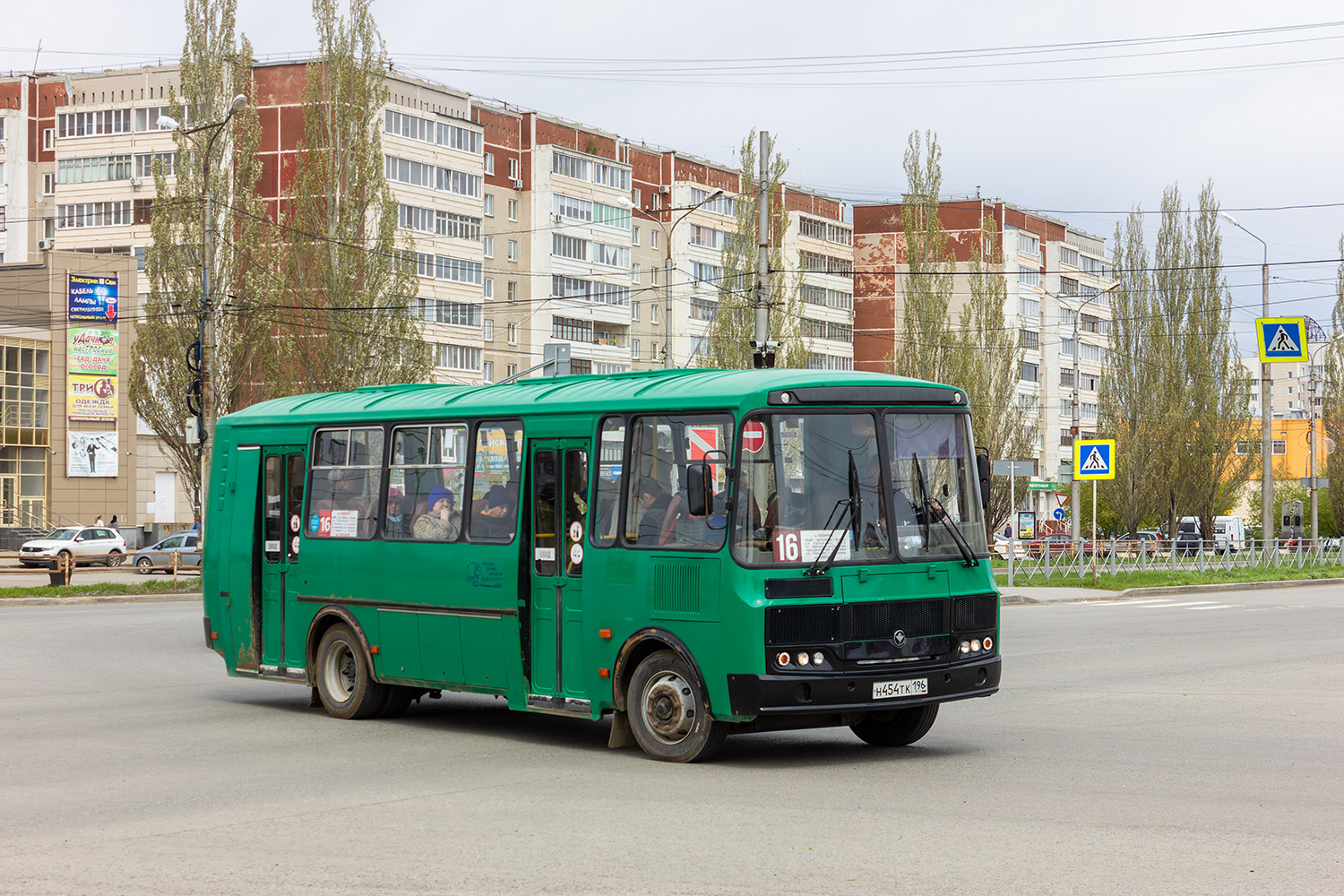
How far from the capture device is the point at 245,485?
49.4 feet

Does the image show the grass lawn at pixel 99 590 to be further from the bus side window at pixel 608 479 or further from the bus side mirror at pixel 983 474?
the bus side mirror at pixel 983 474

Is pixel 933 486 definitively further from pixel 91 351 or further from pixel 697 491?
pixel 91 351

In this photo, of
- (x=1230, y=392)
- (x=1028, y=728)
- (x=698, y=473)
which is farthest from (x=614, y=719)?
(x=1230, y=392)

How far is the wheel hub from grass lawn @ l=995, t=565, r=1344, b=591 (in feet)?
94.1

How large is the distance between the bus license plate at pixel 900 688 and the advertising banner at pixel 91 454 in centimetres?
6124

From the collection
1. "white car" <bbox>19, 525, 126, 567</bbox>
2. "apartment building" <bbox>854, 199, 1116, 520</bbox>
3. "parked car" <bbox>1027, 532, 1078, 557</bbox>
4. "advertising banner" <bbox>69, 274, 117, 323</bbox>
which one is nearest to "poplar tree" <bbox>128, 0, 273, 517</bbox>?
"white car" <bbox>19, 525, 126, 567</bbox>

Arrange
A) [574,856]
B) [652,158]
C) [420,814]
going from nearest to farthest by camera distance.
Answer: [574,856], [420,814], [652,158]

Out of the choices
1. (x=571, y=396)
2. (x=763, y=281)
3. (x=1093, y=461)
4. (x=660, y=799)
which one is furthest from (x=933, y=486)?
(x=1093, y=461)

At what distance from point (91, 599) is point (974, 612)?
1052 inches

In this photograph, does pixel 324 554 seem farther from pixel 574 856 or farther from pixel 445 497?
pixel 574 856

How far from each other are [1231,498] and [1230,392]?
17.2m

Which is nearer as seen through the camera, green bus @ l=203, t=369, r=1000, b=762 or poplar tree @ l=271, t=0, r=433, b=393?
green bus @ l=203, t=369, r=1000, b=762

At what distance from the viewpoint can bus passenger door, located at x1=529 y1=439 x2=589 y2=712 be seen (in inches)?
461

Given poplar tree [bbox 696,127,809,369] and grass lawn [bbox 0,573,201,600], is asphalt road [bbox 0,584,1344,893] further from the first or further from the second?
poplar tree [bbox 696,127,809,369]
